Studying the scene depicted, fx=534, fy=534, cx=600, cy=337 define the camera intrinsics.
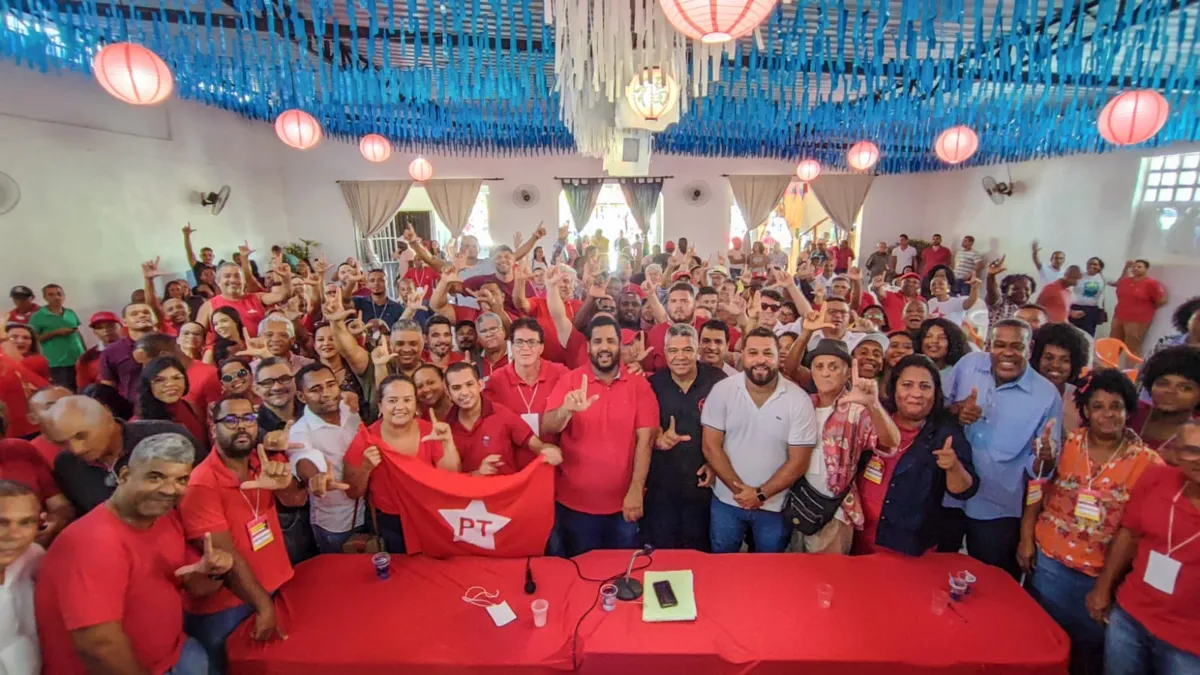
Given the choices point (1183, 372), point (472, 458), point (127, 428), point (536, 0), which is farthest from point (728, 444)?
point (536, 0)

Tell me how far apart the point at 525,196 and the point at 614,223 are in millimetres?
2321

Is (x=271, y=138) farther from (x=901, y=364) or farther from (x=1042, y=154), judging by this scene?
(x=1042, y=154)

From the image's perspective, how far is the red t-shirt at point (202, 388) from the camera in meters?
2.98

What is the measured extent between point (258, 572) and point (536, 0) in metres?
4.46

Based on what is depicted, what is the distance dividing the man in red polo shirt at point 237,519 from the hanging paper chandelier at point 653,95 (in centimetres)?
285

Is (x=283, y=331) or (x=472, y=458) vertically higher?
(x=283, y=331)

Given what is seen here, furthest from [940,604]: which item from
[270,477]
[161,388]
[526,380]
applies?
[161,388]

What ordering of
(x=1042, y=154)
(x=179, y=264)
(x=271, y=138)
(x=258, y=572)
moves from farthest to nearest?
1. (x=271, y=138)
2. (x=1042, y=154)
3. (x=179, y=264)
4. (x=258, y=572)

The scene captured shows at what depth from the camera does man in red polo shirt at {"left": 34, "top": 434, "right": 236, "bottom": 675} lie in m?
1.52

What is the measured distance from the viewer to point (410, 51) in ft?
20.2

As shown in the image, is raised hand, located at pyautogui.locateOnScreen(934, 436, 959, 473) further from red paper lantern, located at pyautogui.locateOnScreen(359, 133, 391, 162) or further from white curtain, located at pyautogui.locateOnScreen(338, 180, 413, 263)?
white curtain, located at pyautogui.locateOnScreen(338, 180, 413, 263)

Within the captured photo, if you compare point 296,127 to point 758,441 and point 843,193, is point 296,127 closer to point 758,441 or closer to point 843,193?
point 758,441

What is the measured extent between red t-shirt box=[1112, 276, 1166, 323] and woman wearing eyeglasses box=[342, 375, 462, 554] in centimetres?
883

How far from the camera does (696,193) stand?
12492mm
